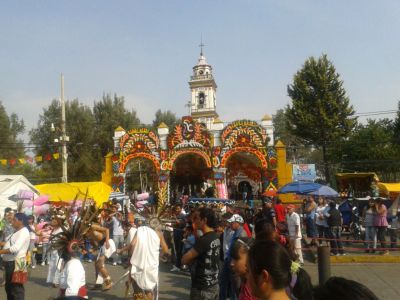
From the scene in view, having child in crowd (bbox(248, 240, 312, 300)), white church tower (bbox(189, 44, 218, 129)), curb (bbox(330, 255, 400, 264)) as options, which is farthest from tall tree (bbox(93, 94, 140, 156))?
child in crowd (bbox(248, 240, 312, 300))

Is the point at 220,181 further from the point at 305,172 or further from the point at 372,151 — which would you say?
the point at 372,151

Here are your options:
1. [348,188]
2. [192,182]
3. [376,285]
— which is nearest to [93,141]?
[192,182]

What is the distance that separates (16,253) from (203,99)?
4903 cm

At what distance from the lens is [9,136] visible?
42125 mm

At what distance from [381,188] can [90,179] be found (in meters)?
27.1

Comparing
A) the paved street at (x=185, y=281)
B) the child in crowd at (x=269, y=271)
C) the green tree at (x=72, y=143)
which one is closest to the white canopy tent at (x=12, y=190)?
the paved street at (x=185, y=281)

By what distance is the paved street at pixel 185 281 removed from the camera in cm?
935

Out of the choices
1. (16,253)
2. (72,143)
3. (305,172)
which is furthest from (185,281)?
(72,143)

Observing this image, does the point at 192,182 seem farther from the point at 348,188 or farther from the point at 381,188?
the point at 381,188

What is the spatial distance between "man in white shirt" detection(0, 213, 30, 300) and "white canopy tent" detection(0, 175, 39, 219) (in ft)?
30.0

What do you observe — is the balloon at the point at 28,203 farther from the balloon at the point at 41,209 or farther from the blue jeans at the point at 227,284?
the blue jeans at the point at 227,284

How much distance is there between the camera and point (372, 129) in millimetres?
45156

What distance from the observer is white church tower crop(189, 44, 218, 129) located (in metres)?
54.4

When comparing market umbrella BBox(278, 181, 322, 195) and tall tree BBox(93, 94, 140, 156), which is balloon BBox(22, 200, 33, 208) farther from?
tall tree BBox(93, 94, 140, 156)
